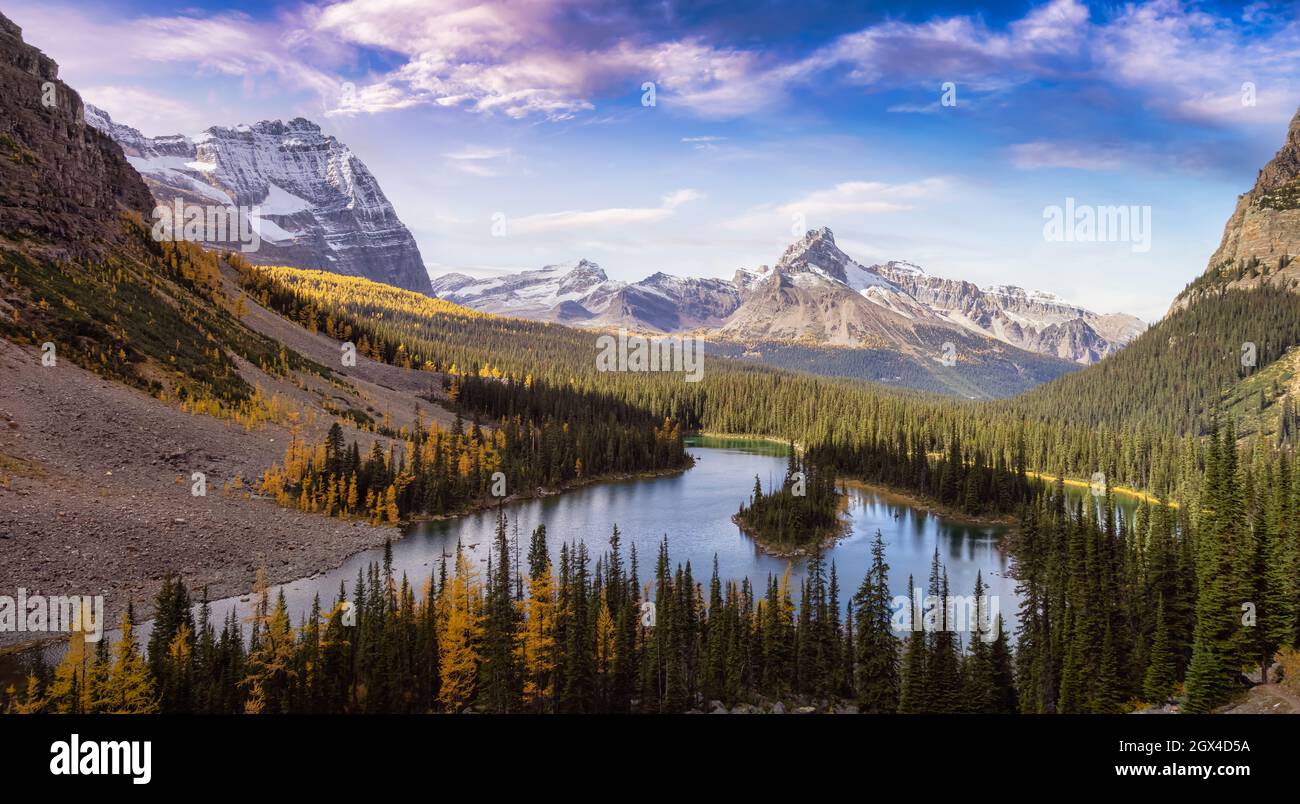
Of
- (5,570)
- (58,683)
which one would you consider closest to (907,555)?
(58,683)

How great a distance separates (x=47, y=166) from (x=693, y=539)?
121m

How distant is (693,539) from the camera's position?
93000mm

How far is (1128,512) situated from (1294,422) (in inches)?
2330

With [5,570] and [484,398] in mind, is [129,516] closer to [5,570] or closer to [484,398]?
[5,570]

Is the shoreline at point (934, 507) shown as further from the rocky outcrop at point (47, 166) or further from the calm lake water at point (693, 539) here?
the rocky outcrop at point (47, 166)

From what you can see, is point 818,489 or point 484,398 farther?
point 484,398

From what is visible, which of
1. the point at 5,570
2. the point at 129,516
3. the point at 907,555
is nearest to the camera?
the point at 5,570

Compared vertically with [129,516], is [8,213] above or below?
above

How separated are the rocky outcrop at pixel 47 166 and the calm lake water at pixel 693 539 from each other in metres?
77.3

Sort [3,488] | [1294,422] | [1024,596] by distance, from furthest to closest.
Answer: [1294,422]
[1024,596]
[3,488]

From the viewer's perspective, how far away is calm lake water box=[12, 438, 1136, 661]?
240ft

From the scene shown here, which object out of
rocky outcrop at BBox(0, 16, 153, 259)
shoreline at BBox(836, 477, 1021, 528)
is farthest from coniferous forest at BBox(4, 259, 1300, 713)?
Answer: rocky outcrop at BBox(0, 16, 153, 259)

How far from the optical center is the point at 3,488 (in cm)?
6094

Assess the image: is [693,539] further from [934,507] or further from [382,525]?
[934,507]
